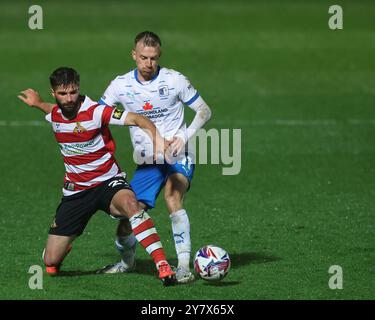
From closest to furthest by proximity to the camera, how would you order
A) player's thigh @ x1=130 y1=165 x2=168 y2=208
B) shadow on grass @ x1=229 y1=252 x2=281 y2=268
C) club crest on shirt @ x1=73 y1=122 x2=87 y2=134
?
club crest on shirt @ x1=73 y1=122 x2=87 y2=134, player's thigh @ x1=130 y1=165 x2=168 y2=208, shadow on grass @ x1=229 y1=252 x2=281 y2=268

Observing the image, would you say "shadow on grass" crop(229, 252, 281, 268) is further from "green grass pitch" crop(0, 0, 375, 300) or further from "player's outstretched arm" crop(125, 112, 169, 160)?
"player's outstretched arm" crop(125, 112, 169, 160)

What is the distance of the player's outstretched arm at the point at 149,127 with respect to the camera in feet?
36.0

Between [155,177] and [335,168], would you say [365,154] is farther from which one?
[155,177]

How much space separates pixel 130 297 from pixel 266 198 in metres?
5.39

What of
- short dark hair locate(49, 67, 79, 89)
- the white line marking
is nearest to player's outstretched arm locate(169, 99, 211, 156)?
short dark hair locate(49, 67, 79, 89)

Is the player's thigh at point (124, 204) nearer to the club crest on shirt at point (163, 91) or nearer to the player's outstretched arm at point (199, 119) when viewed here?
the player's outstretched arm at point (199, 119)

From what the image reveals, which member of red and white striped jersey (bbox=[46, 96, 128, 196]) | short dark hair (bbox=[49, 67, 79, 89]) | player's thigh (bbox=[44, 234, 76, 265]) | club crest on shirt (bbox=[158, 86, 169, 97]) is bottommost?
player's thigh (bbox=[44, 234, 76, 265])

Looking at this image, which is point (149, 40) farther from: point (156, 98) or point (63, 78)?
point (63, 78)

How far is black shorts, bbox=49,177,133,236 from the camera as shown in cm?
1146

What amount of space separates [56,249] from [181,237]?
135 cm

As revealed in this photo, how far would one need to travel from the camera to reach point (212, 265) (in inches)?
434

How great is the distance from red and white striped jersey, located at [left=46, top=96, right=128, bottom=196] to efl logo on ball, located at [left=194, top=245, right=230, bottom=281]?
4.47 ft

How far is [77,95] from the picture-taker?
36.8 ft

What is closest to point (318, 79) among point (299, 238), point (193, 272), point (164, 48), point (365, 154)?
point (164, 48)
